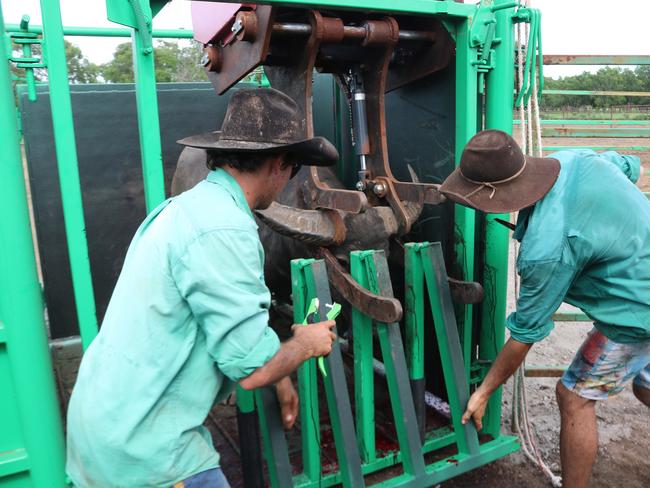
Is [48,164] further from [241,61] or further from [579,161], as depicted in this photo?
[579,161]

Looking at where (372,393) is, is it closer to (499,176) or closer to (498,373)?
(498,373)

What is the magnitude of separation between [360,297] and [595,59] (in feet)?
8.04

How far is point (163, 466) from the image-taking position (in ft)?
4.92

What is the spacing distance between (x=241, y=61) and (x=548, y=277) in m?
1.61

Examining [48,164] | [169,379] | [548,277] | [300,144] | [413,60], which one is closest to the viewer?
[169,379]

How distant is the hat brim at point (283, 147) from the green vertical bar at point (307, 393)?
67 cm

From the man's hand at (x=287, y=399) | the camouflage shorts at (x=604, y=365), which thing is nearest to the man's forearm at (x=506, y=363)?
the camouflage shorts at (x=604, y=365)

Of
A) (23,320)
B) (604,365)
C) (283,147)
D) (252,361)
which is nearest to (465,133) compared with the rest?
(604,365)

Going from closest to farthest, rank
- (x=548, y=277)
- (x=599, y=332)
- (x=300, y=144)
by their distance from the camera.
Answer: (x=300, y=144) < (x=548, y=277) < (x=599, y=332)

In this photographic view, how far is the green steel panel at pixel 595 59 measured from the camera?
3375mm

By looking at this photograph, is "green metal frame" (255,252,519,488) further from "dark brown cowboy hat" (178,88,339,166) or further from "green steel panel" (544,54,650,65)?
"green steel panel" (544,54,650,65)

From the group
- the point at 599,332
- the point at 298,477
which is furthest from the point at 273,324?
the point at 599,332

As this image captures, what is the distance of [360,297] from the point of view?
2.36 m

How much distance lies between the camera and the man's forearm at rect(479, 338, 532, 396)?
2.29 meters
